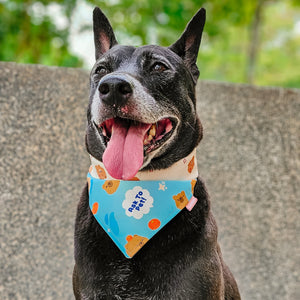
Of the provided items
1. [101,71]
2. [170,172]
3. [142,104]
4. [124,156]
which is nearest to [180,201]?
[170,172]

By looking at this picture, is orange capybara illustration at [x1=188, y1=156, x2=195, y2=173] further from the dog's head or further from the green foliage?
the green foliage

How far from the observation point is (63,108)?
2934mm

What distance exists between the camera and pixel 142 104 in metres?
1.60

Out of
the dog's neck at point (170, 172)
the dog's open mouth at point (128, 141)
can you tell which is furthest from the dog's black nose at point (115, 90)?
the dog's neck at point (170, 172)

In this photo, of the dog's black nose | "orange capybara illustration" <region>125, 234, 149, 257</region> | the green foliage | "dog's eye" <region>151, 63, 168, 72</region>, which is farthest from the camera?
the green foliage

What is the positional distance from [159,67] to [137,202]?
66 centimetres

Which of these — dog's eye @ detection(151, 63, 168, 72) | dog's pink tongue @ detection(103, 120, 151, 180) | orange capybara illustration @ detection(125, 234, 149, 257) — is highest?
dog's eye @ detection(151, 63, 168, 72)

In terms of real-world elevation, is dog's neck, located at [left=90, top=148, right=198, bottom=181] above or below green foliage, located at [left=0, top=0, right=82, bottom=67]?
above

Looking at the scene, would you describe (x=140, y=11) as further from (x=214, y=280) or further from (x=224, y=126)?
(x=214, y=280)

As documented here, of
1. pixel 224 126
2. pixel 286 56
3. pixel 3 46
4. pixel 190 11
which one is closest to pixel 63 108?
pixel 224 126

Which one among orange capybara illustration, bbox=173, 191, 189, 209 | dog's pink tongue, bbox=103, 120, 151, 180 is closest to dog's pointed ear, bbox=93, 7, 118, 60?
dog's pink tongue, bbox=103, 120, 151, 180

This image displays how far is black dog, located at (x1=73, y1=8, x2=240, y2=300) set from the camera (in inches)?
63.1

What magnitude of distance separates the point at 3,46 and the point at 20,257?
→ 7187 mm

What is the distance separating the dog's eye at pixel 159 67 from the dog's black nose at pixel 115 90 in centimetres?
30
